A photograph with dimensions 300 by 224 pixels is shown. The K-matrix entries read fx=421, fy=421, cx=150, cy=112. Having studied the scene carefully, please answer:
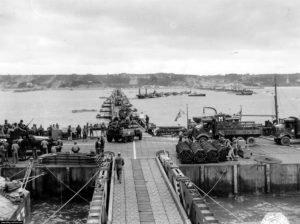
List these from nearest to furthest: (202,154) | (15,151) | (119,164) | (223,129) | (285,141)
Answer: (119,164) < (15,151) < (202,154) < (285,141) < (223,129)

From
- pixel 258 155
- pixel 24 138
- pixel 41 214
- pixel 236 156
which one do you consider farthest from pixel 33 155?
pixel 258 155

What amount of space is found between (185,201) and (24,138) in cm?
1513

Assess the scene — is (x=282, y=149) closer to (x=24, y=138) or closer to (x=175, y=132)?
(x=175, y=132)

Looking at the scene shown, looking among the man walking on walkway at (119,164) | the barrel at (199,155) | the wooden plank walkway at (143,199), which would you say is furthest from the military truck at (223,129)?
the man walking on walkway at (119,164)

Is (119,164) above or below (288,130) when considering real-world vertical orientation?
below

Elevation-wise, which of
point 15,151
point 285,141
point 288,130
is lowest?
point 285,141

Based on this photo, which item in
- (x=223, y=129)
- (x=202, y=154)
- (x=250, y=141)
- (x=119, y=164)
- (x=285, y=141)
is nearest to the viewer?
(x=119, y=164)

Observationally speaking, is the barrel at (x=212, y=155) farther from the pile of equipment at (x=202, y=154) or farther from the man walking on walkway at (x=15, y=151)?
the man walking on walkway at (x=15, y=151)

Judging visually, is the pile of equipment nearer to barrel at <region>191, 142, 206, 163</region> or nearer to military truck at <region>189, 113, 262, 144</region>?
barrel at <region>191, 142, 206, 163</region>

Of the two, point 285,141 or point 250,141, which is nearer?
point 250,141

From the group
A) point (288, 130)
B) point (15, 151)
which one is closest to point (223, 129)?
point (288, 130)

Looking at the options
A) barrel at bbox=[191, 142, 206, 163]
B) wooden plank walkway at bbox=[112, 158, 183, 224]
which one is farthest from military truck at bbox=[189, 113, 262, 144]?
wooden plank walkway at bbox=[112, 158, 183, 224]

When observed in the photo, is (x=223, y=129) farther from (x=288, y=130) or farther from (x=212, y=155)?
(x=212, y=155)

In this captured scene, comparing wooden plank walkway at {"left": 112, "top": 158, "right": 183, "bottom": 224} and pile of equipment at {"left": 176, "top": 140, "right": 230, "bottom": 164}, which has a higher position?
pile of equipment at {"left": 176, "top": 140, "right": 230, "bottom": 164}
